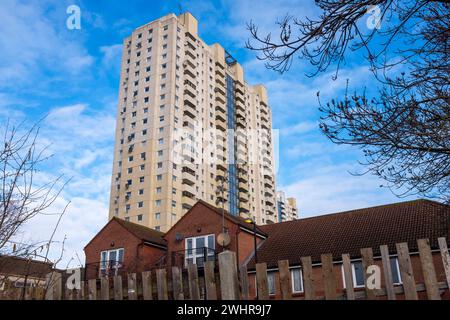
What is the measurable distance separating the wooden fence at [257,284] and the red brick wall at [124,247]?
20.9m

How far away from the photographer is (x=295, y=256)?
21.8 metres

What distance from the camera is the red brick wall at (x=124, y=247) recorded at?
26.0 meters

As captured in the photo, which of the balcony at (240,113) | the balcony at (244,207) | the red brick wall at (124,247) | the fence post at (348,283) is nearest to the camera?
the fence post at (348,283)

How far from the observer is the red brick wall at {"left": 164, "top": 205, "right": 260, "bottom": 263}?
24.1 m

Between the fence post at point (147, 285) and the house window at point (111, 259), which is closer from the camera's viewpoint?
the fence post at point (147, 285)

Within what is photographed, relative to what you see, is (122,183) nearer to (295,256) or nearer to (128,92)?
(128,92)

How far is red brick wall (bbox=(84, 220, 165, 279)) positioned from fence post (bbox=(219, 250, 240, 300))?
22.3 m

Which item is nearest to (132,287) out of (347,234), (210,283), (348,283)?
(210,283)

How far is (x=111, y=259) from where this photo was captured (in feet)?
89.4

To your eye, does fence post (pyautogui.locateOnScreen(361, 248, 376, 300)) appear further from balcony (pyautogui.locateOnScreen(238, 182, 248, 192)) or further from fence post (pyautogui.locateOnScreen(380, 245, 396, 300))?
balcony (pyautogui.locateOnScreen(238, 182, 248, 192))

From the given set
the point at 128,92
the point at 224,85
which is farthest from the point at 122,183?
the point at 224,85

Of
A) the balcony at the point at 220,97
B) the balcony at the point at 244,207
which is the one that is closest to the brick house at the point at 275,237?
the balcony at the point at 244,207

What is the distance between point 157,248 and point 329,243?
40.3 feet

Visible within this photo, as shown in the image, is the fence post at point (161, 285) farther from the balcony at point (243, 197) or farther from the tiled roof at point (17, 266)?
the balcony at point (243, 197)
